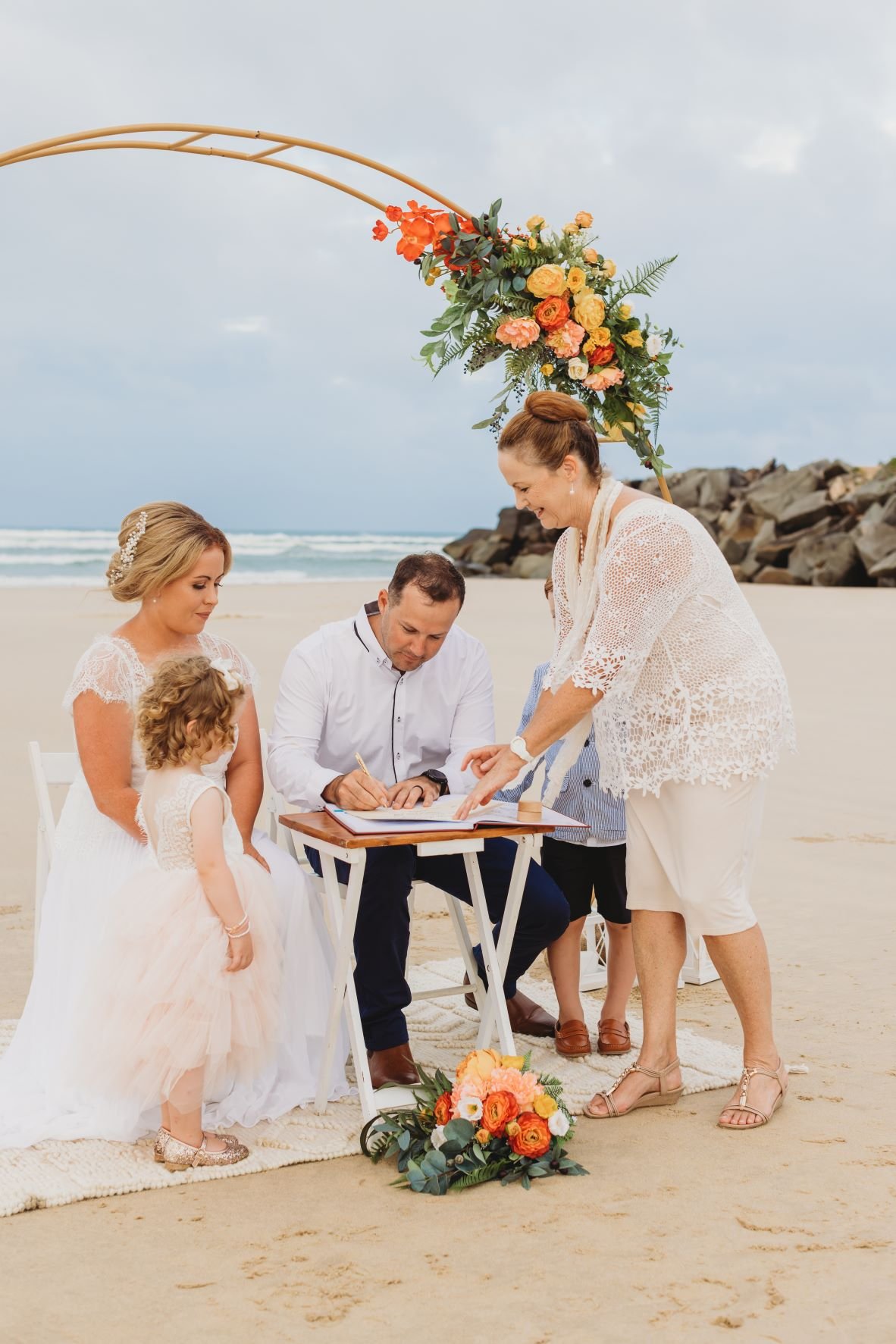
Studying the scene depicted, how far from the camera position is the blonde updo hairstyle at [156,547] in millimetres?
3812

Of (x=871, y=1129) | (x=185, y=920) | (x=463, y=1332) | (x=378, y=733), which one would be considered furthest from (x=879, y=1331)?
(x=378, y=733)

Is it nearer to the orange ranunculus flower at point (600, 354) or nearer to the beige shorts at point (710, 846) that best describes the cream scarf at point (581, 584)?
the beige shorts at point (710, 846)

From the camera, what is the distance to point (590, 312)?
4.27 m

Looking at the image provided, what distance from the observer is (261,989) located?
344 cm

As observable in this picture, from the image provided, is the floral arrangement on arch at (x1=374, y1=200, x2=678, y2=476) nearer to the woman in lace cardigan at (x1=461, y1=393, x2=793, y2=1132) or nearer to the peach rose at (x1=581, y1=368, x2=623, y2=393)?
the peach rose at (x1=581, y1=368, x2=623, y2=393)

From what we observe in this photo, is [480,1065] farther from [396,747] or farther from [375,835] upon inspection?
[396,747]

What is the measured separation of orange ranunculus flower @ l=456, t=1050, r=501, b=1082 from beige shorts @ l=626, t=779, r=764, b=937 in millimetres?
674

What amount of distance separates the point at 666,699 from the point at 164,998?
1454mm

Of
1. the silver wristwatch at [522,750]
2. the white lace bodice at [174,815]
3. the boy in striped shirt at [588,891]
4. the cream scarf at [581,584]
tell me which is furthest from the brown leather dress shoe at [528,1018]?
the white lace bodice at [174,815]

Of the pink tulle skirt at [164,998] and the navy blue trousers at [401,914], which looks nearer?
the pink tulle skirt at [164,998]

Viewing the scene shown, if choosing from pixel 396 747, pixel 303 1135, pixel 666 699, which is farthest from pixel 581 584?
pixel 303 1135

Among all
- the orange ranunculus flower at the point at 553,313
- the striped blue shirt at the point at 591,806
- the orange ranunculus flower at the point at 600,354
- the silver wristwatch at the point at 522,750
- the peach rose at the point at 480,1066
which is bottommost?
the peach rose at the point at 480,1066

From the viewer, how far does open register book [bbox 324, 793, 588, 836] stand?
3.41 meters

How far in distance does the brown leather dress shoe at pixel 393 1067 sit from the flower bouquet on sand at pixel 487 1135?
0.43 m
